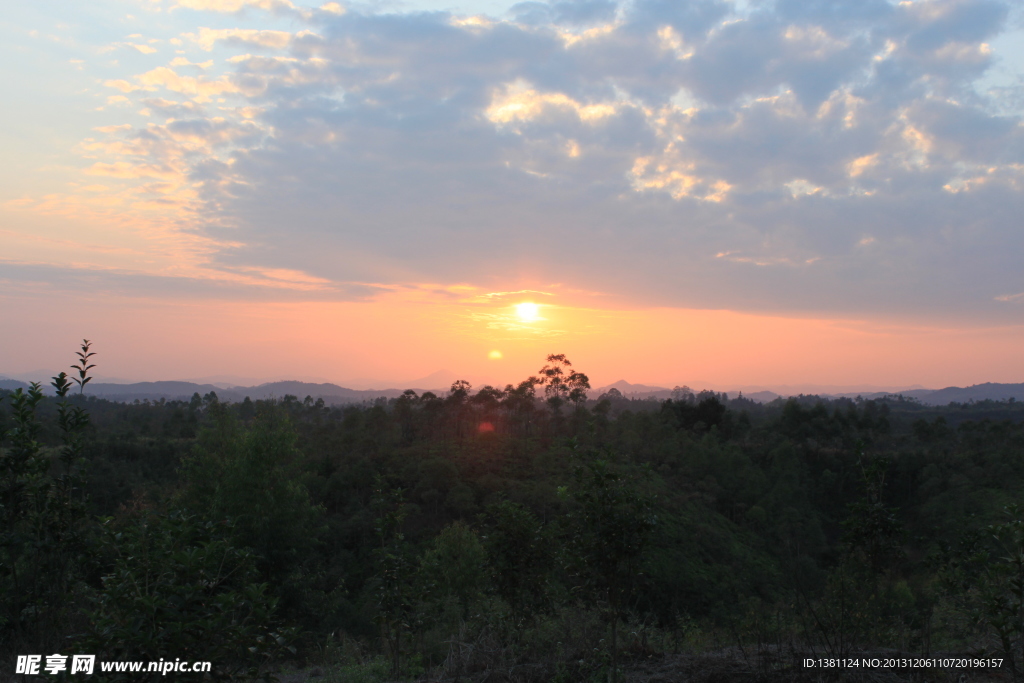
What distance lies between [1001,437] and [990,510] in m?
19.6

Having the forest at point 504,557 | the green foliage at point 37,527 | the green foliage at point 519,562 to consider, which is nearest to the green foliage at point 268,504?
the forest at point 504,557

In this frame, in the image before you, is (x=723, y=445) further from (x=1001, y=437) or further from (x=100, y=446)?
(x=100, y=446)

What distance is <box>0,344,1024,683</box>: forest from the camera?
4.36 meters

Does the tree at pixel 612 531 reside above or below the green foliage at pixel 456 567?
above

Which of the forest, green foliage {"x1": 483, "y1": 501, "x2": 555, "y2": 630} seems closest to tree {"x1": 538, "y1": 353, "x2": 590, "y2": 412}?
the forest

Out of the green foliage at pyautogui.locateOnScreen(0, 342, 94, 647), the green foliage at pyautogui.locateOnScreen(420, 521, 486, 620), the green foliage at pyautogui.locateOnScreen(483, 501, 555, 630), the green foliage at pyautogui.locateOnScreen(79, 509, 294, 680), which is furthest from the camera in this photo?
the green foliage at pyautogui.locateOnScreen(420, 521, 486, 620)

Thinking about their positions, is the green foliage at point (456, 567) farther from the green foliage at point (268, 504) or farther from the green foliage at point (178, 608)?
the green foliage at point (178, 608)

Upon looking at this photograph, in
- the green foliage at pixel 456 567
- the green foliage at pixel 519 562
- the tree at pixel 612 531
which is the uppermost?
the tree at pixel 612 531

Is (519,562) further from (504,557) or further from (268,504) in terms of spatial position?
(268,504)

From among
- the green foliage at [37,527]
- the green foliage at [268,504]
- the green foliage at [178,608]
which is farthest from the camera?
the green foliage at [268,504]

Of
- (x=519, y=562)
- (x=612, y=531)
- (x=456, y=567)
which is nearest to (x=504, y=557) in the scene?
(x=519, y=562)

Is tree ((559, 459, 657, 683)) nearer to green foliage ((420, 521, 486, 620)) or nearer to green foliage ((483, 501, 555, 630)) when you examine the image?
green foliage ((483, 501, 555, 630))

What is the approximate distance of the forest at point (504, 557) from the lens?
4.36 meters

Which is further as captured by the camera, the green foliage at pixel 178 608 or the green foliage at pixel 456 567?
the green foliage at pixel 456 567
